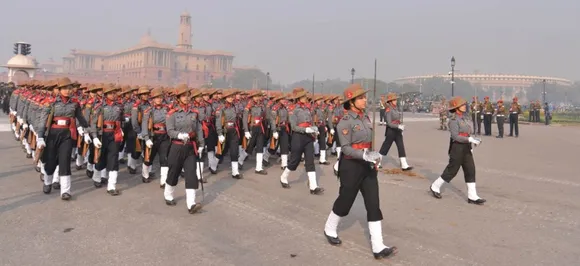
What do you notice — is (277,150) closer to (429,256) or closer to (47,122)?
(47,122)

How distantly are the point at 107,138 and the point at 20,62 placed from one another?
42268 mm

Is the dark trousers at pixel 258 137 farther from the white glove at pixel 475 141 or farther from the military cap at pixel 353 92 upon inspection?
the military cap at pixel 353 92

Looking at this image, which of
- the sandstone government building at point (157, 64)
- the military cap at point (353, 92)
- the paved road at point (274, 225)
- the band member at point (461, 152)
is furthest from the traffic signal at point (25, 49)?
the sandstone government building at point (157, 64)

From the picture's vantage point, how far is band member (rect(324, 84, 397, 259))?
16.8ft

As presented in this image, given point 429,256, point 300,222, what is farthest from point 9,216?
point 429,256

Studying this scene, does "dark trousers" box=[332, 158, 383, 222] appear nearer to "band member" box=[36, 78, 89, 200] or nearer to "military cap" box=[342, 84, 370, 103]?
"military cap" box=[342, 84, 370, 103]

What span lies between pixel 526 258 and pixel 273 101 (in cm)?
719

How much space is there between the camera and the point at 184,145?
23.2 ft

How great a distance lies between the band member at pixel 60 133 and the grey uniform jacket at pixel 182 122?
1.77 meters

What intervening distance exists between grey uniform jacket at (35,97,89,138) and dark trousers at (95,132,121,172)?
49cm

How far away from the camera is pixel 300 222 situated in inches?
250

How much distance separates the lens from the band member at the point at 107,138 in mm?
8039

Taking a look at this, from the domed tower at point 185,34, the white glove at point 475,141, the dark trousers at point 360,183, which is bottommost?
the dark trousers at point 360,183

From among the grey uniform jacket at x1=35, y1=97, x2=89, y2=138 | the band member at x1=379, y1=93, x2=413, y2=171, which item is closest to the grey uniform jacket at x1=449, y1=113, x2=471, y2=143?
the band member at x1=379, y1=93, x2=413, y2=171
